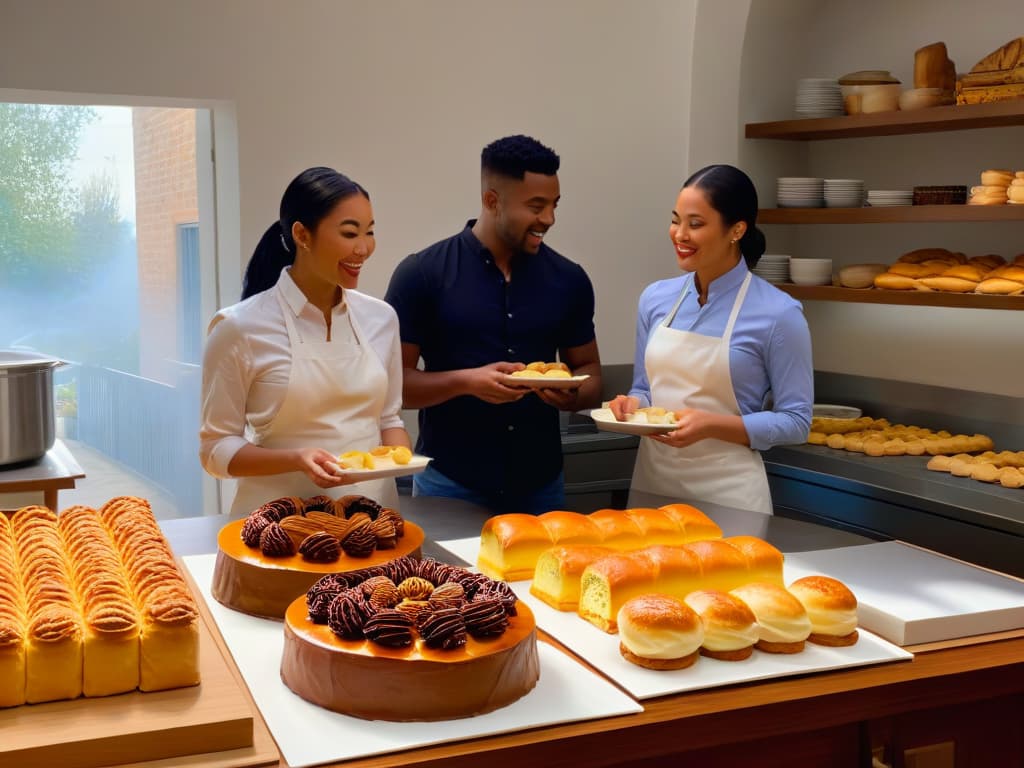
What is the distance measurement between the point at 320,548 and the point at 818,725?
0.74 metres

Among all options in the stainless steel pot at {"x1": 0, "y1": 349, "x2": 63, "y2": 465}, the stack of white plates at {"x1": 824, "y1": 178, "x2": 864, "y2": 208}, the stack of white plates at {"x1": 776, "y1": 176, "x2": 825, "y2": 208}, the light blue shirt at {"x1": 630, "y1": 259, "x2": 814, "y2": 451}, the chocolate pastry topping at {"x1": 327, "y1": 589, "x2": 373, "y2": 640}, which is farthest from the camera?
the stack of white plates at {"x1": 776, "y1": 176, "x2": 825, "y2": 208}

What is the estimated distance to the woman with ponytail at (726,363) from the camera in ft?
8.66

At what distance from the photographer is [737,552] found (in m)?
1.73

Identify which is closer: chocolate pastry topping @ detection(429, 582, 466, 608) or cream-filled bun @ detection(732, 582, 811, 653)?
chocolate pastry topping @ detection(429, 582, 466, 608)

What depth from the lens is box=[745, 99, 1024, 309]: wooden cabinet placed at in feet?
11.7

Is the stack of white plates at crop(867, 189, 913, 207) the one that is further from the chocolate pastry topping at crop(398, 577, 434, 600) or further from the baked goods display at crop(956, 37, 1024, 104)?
the chocolate pastry topping at crop(398, 577, 434, 600)

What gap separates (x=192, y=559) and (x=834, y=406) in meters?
3.07

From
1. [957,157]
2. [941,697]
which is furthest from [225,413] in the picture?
[957,157]

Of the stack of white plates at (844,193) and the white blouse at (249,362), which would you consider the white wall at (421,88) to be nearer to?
the stack of white plates at (844,193)

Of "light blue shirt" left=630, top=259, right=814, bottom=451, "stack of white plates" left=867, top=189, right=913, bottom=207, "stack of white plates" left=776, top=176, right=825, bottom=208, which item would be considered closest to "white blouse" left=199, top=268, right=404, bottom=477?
"light blue shirt" left=630, top=259, right=814, bottom=451

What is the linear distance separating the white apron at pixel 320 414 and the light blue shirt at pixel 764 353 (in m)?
0.90

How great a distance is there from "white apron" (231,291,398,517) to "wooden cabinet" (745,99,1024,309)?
2.21 metres

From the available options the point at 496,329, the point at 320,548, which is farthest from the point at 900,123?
the point at 320,548

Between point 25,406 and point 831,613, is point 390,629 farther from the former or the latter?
point 25,406
